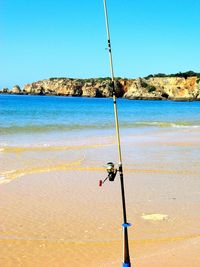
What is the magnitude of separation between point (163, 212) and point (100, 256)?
2310 mm

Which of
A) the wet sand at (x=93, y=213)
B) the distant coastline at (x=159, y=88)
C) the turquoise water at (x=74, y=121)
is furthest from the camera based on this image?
the distant coastline at (x=159, y=88)

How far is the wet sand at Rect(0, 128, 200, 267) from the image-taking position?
586 cm

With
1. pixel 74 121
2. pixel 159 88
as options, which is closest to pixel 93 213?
pixel 74 121

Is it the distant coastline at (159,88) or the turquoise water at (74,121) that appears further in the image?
the distant coastline at (159,88)

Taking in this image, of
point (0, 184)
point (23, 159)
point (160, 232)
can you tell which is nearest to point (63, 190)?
point (0, 184)

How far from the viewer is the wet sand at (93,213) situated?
5.86 metres

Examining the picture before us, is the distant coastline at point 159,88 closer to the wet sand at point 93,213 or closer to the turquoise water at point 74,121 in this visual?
the turquoise water at point 74,121

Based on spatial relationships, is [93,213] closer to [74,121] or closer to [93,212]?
[93,212]

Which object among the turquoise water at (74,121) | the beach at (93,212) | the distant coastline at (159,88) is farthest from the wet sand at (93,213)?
the distant coastline at (159,88)

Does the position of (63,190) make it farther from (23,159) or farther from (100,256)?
(23,159)

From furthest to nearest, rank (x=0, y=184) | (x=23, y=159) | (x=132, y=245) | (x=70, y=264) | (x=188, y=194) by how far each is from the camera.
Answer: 1. (x=23, y=159)
2. (x=0, y=184)
3. (x=188, y=194)
4. (x=132, y=245)
5. (x=70, y=264)

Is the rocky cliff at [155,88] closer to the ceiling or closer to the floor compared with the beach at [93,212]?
closer to the floor

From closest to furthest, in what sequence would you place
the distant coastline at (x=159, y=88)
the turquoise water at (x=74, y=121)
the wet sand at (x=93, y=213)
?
1. the wet sand at (x=93, y=213)
2. the turquoise water at (x=74, y=121)
3. the distant coastline at (x=159, y=88)

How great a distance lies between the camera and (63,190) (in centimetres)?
955
